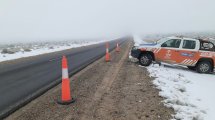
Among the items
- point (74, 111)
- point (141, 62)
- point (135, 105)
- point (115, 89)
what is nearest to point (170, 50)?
point (141, 62)

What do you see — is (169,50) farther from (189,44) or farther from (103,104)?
(103,104)

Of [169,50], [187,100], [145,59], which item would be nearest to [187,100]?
[187,100]

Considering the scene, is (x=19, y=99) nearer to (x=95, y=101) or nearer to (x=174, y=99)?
(x=95, y=101)

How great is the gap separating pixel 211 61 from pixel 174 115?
9.66 m

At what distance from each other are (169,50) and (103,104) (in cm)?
891

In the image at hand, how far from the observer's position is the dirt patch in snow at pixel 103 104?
6.15 meters

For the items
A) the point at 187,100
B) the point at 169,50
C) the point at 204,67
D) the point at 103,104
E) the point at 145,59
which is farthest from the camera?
the point at 145,59

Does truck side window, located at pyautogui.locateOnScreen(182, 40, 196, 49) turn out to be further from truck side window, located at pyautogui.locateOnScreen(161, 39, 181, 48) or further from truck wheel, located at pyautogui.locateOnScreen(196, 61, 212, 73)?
truck wheel, located at pyautogui.locateOnScreen(196, 61, 212, 73)

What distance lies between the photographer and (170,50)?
1493 centimetres

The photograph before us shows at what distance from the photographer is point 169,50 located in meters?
14.9

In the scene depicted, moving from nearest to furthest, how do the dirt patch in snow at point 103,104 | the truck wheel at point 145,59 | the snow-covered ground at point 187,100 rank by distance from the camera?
the dirt patch in snow at point 103,104
the snow-covered ground at point 187,100
the truck wheel at point 145,59

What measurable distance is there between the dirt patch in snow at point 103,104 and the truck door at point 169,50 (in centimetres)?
523

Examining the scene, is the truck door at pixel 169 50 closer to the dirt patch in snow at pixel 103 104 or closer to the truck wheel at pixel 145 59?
the truck wheel at pixel 145 59

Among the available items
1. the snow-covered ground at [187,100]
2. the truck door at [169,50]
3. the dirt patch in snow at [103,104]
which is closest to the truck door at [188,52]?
the truck door at [169,50]
